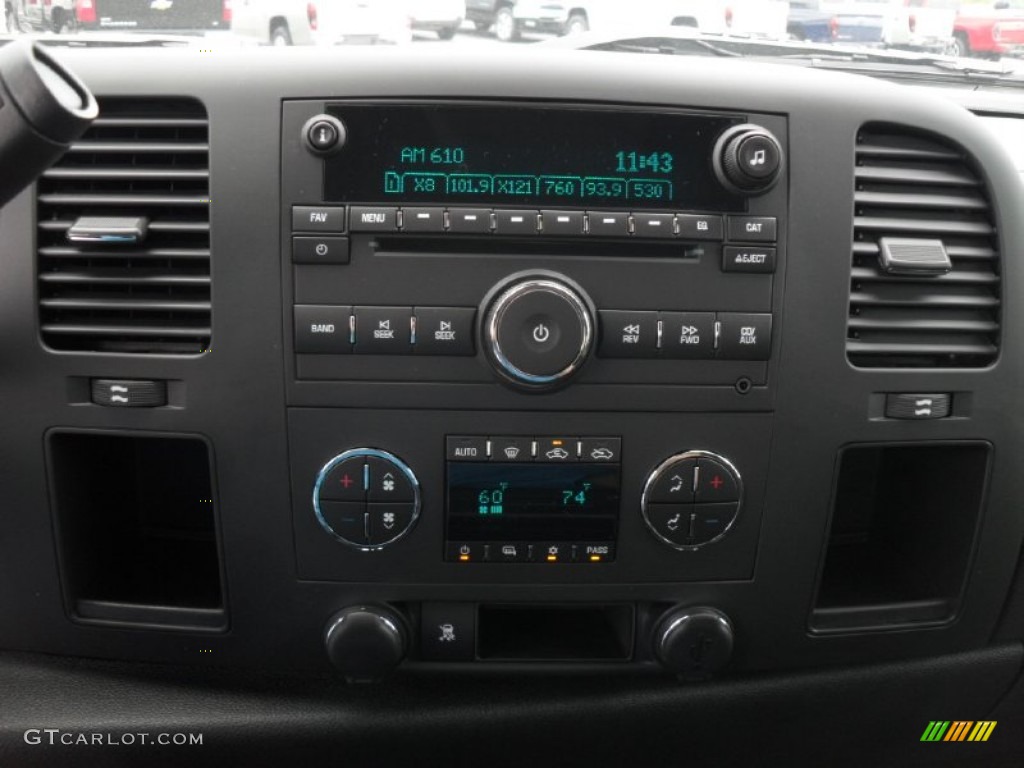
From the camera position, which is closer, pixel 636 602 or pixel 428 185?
pixel 428 185

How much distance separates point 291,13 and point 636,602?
116 cm

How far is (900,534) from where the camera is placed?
166 cm

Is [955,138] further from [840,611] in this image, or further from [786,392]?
[840,611]

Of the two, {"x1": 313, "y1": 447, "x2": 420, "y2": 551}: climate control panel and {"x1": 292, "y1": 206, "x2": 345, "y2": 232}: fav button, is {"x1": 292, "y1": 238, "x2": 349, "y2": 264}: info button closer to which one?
{"x1": 292, "y1": 206, "x2": 345, "y2": 232}: fav button

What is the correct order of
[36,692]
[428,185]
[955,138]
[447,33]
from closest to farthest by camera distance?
[428,185], [955,138], [36,692], [447,33]

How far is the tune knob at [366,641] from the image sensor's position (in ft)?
4.54

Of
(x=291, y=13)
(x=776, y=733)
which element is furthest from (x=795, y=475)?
(x=291, y=13)

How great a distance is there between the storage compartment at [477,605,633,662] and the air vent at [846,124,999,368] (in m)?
0.52

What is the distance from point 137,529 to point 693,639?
2.90ft

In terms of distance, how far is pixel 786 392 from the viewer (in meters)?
1.38

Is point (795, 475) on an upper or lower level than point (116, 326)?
lower

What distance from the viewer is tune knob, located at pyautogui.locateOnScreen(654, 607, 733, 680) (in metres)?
1.42

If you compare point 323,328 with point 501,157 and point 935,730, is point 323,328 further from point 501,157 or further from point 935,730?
point 935,730

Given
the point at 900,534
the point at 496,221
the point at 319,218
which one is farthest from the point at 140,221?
the point at 900,534
